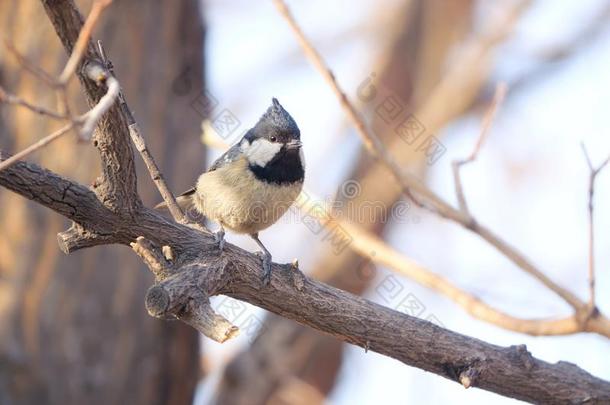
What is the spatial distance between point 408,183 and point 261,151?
0.89m

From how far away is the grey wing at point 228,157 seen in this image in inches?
175

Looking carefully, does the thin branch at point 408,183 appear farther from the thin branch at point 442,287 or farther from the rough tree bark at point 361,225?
the rough tree bark at point 361,225

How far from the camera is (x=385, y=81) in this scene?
27.8ft

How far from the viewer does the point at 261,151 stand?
4.32m

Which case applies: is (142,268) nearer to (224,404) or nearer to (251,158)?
(224,404)

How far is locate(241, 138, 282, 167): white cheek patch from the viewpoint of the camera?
427 cm

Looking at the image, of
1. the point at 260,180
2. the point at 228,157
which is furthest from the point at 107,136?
the point at 228,157

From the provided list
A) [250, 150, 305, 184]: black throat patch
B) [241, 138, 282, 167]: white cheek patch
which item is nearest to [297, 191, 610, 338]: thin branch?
[250, 150, 305, 184]: black throat patch

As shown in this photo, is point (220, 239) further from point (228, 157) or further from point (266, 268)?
point (228, 157)

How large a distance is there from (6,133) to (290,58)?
4.12 metres

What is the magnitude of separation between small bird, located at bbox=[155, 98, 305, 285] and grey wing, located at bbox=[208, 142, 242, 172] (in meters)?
0.01

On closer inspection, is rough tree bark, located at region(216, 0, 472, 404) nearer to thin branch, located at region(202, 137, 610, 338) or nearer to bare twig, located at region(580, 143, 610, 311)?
thin branch, located at region(202, 137, 610, 338)

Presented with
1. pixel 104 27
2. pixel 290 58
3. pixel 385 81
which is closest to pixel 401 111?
pixel 385 81

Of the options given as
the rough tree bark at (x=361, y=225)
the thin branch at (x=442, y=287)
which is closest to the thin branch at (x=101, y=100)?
the thin branch at (x=442, y=287)
